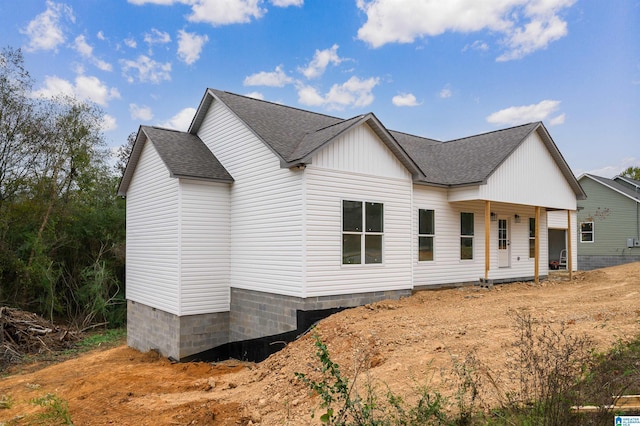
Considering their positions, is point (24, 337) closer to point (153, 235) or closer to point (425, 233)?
point (153, 235)

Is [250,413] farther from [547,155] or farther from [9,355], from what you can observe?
[547,155]

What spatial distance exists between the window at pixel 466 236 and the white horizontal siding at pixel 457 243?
0.53 feet

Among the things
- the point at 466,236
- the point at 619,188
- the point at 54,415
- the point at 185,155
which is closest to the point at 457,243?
the point at 466,236

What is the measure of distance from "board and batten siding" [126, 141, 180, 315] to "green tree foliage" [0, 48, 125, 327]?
5.45 m

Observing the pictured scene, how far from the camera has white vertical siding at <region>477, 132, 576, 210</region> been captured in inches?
527

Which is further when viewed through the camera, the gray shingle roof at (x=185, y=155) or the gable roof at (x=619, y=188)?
the gable roof at (x=619, y=188)

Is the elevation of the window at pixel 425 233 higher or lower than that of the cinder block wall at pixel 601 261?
higher

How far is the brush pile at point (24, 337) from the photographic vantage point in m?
14.0

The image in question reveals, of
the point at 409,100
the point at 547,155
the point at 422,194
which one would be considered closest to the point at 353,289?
the point at 422,194

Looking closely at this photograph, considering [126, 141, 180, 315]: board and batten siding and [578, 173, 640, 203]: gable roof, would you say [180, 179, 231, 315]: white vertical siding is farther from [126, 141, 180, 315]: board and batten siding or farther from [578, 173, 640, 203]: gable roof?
[578, 173, 640, 203]: gable roof

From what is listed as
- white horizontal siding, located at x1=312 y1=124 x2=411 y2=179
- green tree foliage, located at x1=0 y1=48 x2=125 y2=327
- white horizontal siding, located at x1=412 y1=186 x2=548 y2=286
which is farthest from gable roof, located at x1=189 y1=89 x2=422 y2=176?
green tree foliage, located at x1=0 y1=48 x2=125 y2=327

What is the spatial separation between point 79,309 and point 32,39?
11335 mm

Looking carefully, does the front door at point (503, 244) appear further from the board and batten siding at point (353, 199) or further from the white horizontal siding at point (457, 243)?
the board and batten siding at point (353, 199)

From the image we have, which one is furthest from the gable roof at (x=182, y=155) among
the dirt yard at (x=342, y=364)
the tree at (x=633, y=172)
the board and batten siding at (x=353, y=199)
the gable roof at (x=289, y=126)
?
the tree at (x=633, y=172)
